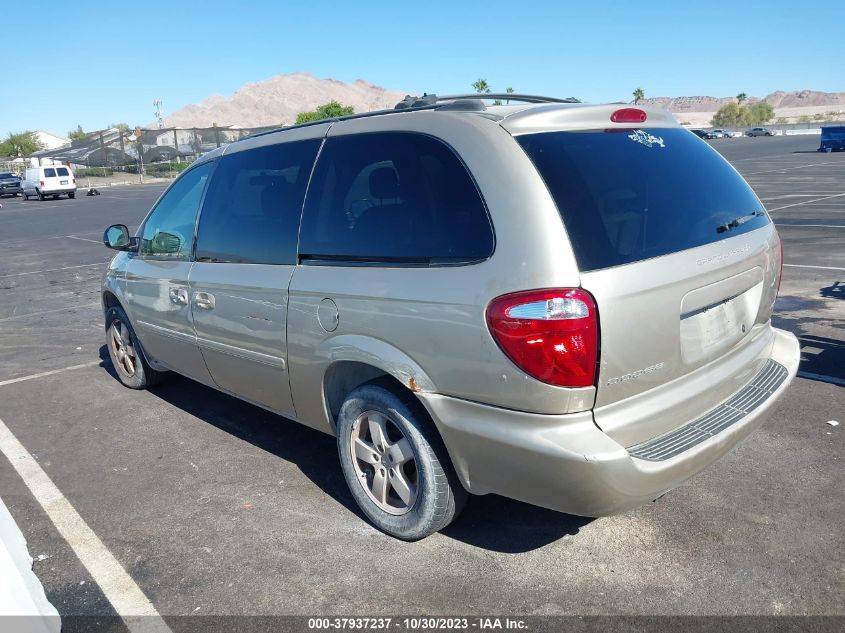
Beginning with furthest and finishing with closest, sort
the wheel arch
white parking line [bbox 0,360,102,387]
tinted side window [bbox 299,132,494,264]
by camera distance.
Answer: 1. white parking line [bbox 0,360,102,387]
2. the wheel arch
3. tinted side window [bbox 299,132,494,264]

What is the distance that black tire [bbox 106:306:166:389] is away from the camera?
5.49 meters

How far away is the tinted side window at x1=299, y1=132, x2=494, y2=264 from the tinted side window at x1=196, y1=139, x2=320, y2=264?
145 millimetres

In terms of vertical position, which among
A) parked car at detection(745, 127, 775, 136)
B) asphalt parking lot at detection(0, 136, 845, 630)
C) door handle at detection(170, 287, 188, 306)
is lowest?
asphalt parking lot at detection(0, 136, 845, 630)

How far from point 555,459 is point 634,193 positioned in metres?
1.14

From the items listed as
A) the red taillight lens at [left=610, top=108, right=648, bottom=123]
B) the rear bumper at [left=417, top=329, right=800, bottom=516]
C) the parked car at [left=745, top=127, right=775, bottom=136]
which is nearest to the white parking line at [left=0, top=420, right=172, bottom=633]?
the rear bumper at [left=417, top=329, right=800, bottom=516]

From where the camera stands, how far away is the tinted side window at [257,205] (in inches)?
145

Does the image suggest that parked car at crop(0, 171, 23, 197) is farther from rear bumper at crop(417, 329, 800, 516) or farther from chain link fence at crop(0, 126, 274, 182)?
rear bumper at crop(417, 329, 800, 516)

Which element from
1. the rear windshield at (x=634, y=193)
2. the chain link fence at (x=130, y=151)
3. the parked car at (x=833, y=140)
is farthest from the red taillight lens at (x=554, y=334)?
the chain link fence at (x=130, y=151)

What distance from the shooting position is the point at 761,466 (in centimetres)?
388

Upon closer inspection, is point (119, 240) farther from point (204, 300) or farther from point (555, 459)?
point (555, 459)

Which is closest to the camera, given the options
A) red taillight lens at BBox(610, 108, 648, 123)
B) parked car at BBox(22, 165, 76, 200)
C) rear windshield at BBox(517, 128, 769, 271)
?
rear windshield at BBox(517, 128, 769, 271)

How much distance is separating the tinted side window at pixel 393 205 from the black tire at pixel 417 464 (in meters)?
0.62

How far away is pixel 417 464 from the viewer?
3.11 m

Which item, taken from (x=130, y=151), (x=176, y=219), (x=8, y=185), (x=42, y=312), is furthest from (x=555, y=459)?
(x=130, y=151)
